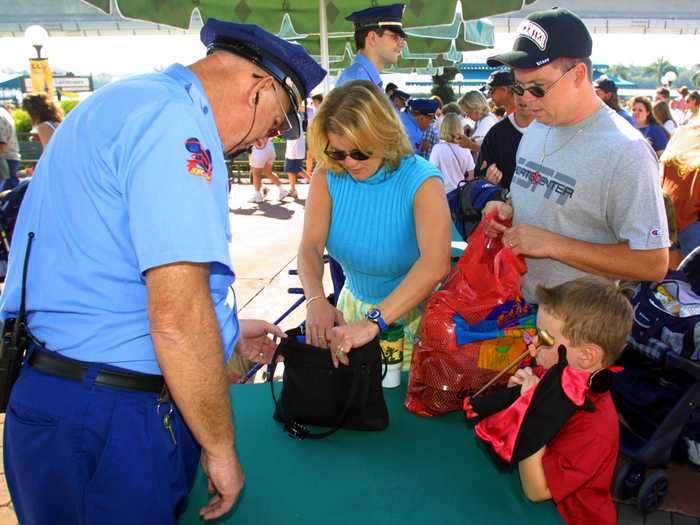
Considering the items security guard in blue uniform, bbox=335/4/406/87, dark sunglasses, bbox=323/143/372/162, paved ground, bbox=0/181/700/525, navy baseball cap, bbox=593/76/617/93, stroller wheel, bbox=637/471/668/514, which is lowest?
paved ground, bbox=0/181/700/525

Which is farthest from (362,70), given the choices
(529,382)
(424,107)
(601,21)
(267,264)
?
(601,21)

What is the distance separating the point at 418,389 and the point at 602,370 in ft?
1.86

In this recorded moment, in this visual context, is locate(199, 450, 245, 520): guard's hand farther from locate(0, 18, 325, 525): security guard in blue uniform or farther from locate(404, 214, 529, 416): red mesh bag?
locate(404, 214, 529, 416): red mesh bag

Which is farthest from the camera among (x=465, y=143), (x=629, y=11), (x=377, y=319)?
(x=629, y=11)

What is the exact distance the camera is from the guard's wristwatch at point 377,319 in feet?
6.00

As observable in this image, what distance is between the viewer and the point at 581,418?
1.50m

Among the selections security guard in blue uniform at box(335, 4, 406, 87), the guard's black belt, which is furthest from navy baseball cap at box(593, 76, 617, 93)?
the guard's black belt

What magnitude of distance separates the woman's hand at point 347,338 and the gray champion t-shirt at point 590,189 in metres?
0.69

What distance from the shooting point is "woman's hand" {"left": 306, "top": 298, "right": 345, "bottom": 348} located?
1.91 meters

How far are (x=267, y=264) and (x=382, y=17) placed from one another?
3.78 metres

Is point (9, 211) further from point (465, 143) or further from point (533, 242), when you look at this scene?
point (465, 143)

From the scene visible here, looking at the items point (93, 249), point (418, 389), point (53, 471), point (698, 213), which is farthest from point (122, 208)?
point (698, 213)

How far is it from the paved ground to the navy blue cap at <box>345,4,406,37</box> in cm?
242

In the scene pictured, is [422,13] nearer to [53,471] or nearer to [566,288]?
[566,288]
